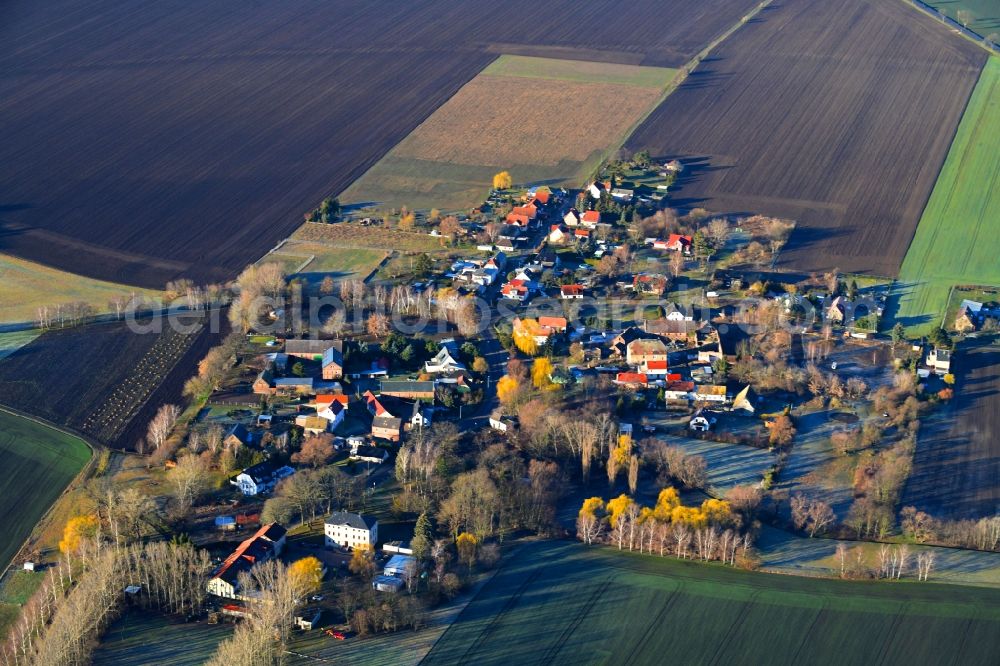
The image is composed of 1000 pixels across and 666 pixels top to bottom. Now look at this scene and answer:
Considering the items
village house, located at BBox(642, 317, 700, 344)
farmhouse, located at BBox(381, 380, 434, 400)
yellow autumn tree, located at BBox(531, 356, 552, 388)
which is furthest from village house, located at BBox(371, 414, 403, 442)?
village house, located at BBox(642, 317, 700, 344)

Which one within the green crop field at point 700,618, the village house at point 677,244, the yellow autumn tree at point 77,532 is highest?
the village house at point 677,244

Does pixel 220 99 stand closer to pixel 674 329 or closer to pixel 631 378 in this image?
pixel 674 329

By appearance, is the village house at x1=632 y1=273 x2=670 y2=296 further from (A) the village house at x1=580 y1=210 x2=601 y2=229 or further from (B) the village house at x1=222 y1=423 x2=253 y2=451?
(B) the village house at x1=222 y1=423 x2=253 y2=451

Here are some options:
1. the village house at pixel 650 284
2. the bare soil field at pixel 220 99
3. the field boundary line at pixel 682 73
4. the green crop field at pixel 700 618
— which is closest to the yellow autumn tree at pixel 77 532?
the green crop field at pixel 700 618

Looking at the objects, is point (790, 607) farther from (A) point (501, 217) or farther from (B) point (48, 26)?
(B) point (48, 26)

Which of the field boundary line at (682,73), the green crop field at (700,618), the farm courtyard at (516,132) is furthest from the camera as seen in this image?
the field boundary line at (682,73)

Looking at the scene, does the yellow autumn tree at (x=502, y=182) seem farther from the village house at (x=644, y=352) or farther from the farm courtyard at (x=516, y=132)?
the village house at (x=644, y=352)
